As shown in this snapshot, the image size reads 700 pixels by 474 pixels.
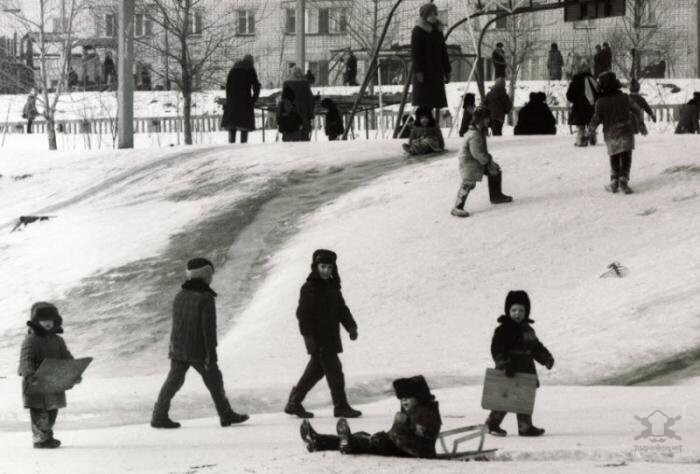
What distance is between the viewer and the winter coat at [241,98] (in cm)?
3058

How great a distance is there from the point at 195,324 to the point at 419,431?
2803mm

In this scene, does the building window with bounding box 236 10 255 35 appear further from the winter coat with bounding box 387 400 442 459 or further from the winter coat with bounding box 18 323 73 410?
the winter coat with bounding box 387 400 442 459

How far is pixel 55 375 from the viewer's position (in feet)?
39.6

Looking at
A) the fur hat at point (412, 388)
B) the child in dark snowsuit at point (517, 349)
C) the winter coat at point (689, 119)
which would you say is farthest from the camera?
the winter coat at point (689, 119)

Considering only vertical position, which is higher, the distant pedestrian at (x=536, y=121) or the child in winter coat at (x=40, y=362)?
the distant pedestrian at (x=536, y=121)

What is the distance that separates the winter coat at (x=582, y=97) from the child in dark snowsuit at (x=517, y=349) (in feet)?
41.4

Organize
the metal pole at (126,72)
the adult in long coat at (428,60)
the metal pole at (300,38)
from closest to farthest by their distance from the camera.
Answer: the adult in long coat at (428,60) < the metal pole at (126,72) < the metal pole at (300,38)

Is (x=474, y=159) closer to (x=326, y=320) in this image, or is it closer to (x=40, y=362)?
(x=326, y=320)

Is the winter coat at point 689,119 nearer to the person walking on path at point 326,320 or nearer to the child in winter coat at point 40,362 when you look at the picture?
the person walking on path at point 326,320

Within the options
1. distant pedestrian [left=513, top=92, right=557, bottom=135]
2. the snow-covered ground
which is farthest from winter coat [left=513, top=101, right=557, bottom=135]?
the snow-covered ground

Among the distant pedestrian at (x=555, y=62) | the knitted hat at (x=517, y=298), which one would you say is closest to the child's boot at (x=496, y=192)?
the knitted hat at (x=517, y=298)

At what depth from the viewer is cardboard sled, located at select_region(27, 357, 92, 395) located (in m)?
12.0

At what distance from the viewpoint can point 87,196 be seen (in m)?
26.9

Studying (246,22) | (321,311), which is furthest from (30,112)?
(321,311)
